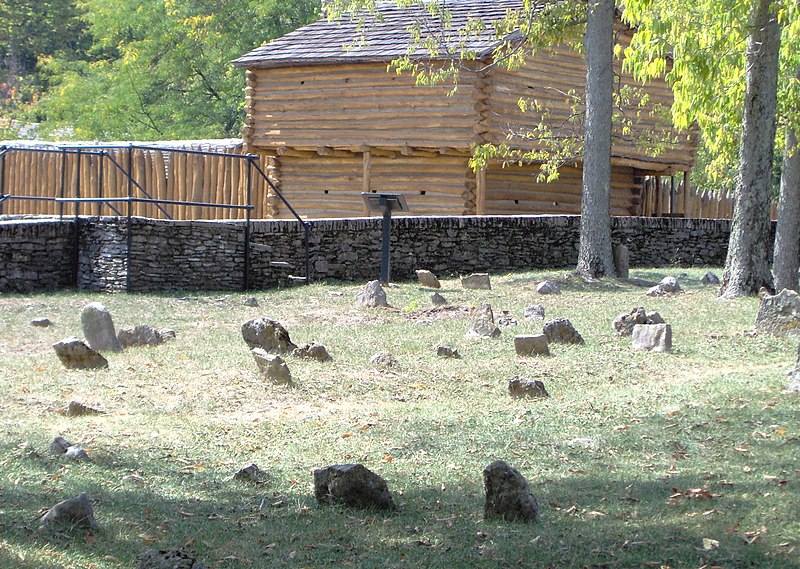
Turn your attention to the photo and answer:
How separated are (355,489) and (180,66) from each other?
36018 millimetres

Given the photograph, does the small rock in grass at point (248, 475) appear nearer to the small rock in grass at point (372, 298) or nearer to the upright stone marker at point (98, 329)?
the upright stone marker at point (98, 329)

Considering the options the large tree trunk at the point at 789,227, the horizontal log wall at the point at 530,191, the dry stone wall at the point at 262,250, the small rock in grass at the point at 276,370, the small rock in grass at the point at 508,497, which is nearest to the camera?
the small rock in grass at the point at 508,497

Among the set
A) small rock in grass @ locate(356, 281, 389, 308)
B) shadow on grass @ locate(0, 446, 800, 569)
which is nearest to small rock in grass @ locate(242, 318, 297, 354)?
small rock in grass @ locate(356, 281, 389, 308)

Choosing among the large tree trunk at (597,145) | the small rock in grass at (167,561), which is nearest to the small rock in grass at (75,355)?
the small rock in grass at (167,561)

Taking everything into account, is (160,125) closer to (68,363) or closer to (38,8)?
(38,8)

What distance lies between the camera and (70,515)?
5.49m

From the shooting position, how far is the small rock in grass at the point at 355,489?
6.11 metres

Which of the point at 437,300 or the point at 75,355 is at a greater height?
the point at 437,300

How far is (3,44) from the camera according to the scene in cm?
4841

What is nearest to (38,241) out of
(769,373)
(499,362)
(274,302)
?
(274,302)

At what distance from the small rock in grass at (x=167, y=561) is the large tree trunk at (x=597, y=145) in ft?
45.5

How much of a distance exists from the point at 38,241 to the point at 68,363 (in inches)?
286

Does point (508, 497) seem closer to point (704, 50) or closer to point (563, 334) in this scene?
point (563, 334)

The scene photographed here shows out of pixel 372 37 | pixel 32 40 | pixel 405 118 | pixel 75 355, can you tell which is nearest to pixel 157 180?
pixel 372 37
